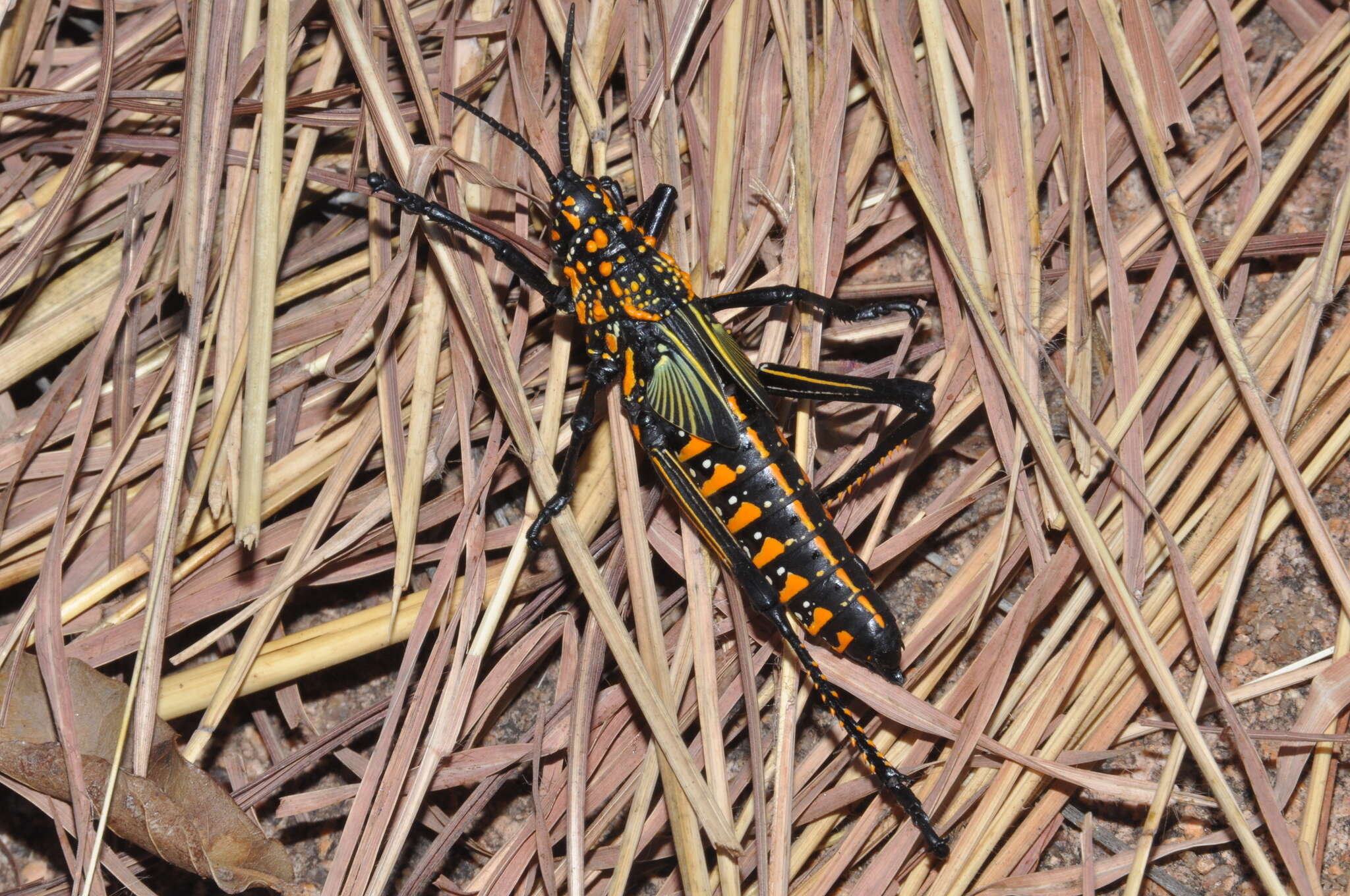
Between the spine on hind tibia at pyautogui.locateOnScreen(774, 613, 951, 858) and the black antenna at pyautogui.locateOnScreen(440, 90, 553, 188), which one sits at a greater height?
the black antenna at pyautogui.locateOnScreen(440, 90, 553, 188)

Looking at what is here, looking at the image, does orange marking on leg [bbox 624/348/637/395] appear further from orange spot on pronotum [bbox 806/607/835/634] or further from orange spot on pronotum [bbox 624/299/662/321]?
orange spot on pronotum [bbox 806/607/835/634]

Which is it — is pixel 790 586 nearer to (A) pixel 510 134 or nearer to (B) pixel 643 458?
(B) pixel 643 458

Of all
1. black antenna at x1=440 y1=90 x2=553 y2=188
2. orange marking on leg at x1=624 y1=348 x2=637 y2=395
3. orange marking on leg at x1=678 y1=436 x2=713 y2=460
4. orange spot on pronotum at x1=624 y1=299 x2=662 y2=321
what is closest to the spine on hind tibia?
orange marking on leg at x1=678 y1=436 x2=713 y2=460

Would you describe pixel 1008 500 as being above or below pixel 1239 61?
below

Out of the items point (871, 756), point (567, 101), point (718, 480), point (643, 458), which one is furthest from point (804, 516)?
point (567, 101)

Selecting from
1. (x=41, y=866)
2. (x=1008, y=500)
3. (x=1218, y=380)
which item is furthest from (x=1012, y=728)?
(x=41, y=866)

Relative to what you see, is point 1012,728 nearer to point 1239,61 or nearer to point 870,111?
point 870,111
